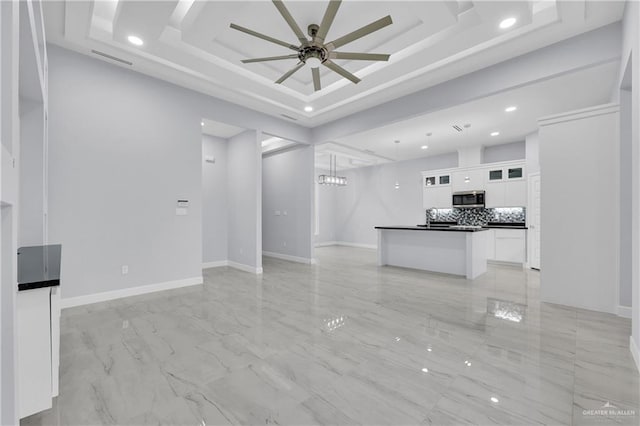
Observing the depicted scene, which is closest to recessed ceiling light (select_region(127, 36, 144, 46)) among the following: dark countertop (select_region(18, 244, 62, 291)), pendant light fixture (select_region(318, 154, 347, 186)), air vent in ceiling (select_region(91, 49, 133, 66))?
air vent in ceiling (select_region(91, 49, 133, 66))

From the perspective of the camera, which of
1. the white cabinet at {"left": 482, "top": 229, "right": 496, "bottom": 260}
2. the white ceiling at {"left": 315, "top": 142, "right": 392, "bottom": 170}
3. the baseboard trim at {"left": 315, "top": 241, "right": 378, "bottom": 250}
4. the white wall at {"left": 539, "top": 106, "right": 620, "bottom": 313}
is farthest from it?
the baseboard trim at {"left": 315, "top": 241, "right": 378, "bottom": 250}

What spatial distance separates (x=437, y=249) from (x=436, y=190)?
3332mm

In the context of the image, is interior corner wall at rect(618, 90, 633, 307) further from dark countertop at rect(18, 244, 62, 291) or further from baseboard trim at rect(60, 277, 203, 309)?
baseboard trim at rect(60, 277, 203, 309)

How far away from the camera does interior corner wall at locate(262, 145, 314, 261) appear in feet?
22.0

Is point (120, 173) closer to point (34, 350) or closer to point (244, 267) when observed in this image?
point (244, 267)

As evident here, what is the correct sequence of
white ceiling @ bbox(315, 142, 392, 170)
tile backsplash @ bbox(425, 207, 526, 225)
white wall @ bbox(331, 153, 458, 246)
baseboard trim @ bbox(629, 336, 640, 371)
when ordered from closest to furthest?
baseboard trim @ bbox(629, 336, 640, 371)
tile backsplash @ bbox(425, 207, 526, 225)
white ceiling @ bbox(315, 142, 392, 170)
white wall @ bbox(331, 153, 458, 246)

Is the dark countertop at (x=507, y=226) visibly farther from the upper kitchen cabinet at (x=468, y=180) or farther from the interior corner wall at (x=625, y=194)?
the interior corner wall at (x=625, y=194)

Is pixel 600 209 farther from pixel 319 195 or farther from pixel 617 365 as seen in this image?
pixel 319 195

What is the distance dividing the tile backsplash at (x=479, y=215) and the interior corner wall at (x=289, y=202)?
440 centimetres

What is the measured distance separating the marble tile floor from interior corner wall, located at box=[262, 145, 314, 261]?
9.97ft

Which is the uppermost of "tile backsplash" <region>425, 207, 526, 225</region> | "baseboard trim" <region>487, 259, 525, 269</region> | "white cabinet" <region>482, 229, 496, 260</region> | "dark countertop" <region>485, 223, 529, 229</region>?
"tile backsplash" <region>425, 207, 526, 225</region>

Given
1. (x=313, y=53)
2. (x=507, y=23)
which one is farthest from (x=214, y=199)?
(x=507, y=23)

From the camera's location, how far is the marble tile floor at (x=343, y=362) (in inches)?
64.2

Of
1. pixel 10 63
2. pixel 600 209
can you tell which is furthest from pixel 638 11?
pixel 10 63
